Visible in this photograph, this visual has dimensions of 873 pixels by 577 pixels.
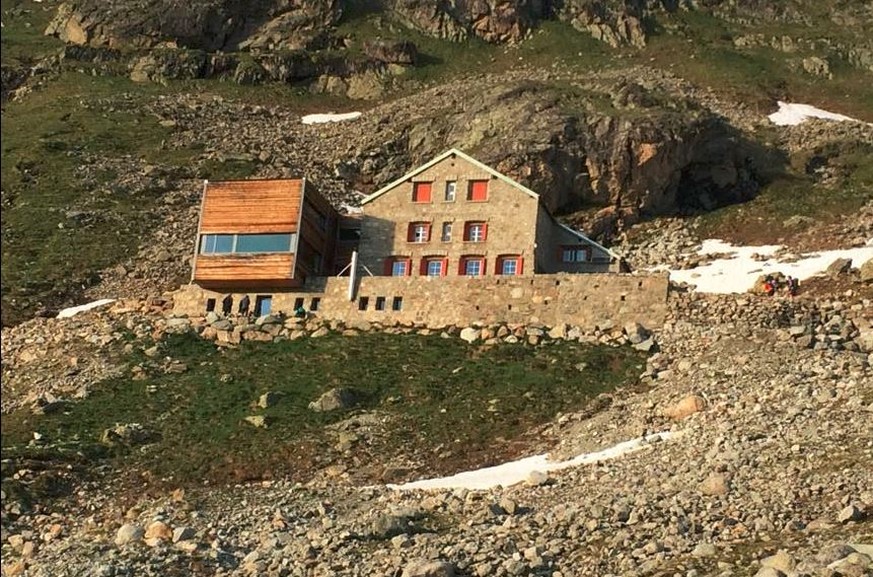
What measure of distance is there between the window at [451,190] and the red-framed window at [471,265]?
3.23 metres

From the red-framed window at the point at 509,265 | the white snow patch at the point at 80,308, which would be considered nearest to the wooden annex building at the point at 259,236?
the white snow patch at the point at 80,308

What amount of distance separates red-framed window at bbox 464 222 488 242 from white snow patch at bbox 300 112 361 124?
3614 centimetres

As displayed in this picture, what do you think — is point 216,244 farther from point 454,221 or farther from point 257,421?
point 257,421

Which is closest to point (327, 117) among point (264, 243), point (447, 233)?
point (447, 233)

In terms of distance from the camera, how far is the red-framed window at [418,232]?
58.5 metres

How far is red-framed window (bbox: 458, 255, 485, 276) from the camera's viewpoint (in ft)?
187

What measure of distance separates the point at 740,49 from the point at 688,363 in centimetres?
6657

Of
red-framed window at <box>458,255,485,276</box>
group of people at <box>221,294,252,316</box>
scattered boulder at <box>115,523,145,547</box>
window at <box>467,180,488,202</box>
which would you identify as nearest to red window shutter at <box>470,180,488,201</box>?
window at <box>467,180,488,202</box>

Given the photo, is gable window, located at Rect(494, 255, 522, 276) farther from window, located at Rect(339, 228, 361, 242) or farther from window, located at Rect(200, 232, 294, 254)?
window, located at Rect(200, 232, 294, 254)

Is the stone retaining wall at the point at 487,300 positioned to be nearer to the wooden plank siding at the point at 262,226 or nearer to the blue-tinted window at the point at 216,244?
the wooden plank siding at the point at 262,226

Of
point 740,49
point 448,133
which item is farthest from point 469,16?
point 448,133

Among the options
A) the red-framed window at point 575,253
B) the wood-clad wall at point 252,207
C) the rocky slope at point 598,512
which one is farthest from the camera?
the red-framed window at point 575,253

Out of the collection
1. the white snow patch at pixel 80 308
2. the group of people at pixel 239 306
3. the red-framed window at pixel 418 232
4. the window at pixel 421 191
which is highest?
the window at pixel 421 191

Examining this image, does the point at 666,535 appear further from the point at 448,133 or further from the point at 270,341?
the point at 448,133
